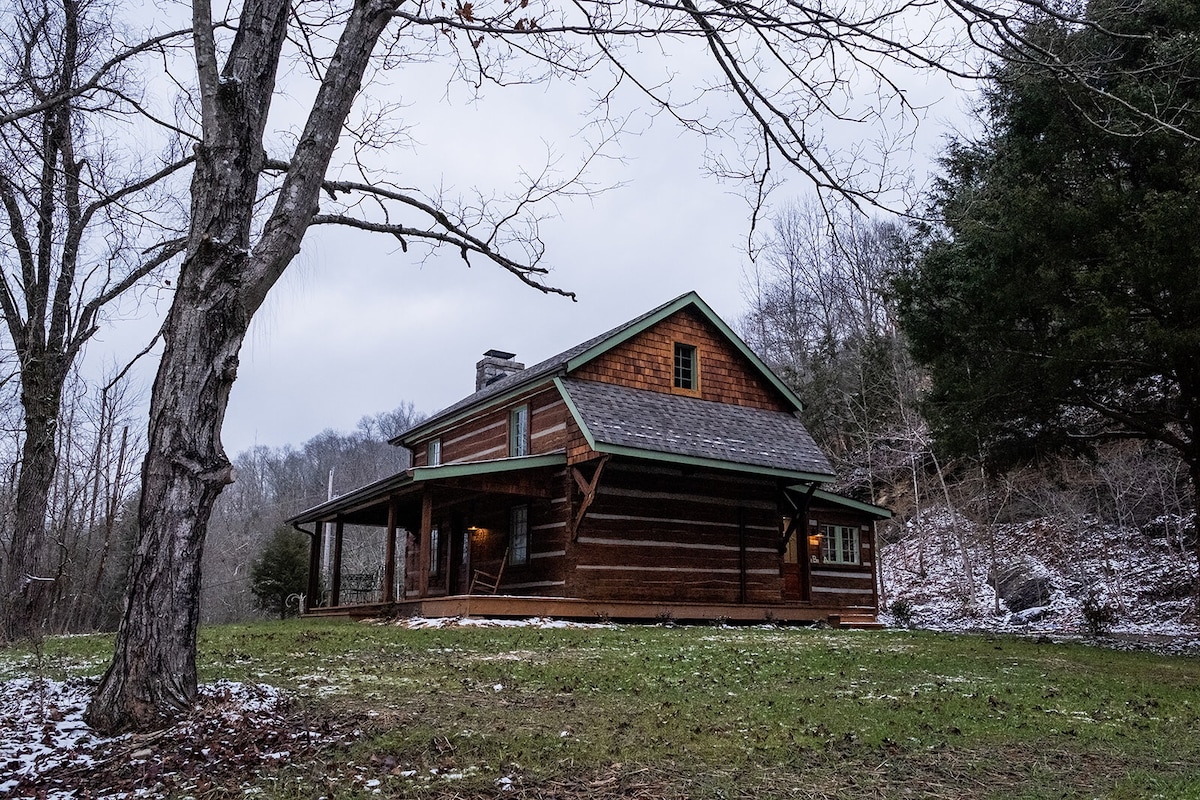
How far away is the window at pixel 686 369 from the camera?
2156cm

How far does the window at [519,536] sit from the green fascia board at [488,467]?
2224 mm

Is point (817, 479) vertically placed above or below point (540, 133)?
below

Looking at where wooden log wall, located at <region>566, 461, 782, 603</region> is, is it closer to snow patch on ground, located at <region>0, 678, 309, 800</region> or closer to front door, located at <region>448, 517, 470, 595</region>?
front door, located at <region>448, 517, 470, 595</region>

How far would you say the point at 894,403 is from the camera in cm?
3278

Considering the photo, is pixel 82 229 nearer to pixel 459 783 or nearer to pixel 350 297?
pixel 350 297

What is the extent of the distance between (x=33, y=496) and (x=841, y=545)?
19.4 m

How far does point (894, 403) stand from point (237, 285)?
29.6 meters

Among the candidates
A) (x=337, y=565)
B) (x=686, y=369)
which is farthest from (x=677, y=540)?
(x=337, y=565)

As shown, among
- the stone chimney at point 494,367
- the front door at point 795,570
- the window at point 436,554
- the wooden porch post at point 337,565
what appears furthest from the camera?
the stone chimney at point 494,367

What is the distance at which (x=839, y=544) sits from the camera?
24719 mm

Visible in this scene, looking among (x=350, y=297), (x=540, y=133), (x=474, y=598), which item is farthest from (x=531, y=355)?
(x=540, y=133)

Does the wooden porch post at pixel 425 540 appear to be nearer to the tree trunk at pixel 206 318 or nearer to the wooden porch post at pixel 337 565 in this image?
the wooden porch post at pixel 337 565

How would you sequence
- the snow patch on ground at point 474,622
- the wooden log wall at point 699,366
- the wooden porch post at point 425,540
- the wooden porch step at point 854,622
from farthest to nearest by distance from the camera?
the wooden porch step at point 854,622 → the wooden log wall at point 699,366 → the wooden porch post at point 425,540 → the snow patch on ground at point 474,622

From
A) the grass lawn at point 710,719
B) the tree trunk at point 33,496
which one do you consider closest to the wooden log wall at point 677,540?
the grass lawn at point 710,719
